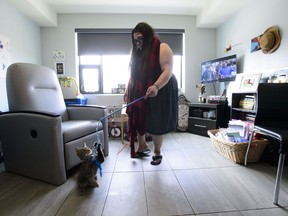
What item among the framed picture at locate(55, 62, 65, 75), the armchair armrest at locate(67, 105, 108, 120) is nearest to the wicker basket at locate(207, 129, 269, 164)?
the armchair armrest at locate(67, 105, 108, 120)

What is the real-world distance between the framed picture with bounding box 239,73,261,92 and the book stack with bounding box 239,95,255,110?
0.10 metres


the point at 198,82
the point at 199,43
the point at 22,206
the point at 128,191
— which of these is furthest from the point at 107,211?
the point at 199,43

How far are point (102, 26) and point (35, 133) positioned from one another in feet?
7.70

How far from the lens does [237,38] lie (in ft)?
8.39

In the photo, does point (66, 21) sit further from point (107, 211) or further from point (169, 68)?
point (107, 211)

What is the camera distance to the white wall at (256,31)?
178cm

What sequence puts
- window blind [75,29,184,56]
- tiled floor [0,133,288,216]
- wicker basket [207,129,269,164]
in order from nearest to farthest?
tiled floor [0,133,288,216] → wicker basket [207,129,269,164] → window blind [75,29,184,56]

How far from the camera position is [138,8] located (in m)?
2.78

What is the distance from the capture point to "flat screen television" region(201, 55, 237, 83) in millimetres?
2441

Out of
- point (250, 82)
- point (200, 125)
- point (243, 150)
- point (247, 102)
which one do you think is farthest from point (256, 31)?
point (243, 150)

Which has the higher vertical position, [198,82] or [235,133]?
[198,82]

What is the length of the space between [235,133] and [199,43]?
6.62ft

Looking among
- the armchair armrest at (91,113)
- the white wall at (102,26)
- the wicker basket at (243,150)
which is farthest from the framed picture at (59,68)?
the wicker basket at (243,150)

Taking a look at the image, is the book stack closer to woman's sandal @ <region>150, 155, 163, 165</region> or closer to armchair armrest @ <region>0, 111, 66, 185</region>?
woman's sandal @ <region>150, 155, 163, 165</region>
